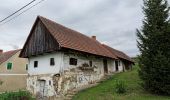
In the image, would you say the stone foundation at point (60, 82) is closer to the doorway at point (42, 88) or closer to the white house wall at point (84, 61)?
the doorway at point (42, 88)

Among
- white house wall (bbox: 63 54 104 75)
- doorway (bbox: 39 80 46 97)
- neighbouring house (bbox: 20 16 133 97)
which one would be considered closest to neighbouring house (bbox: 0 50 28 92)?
neighbouring house (bbox: 20 16 133 97)

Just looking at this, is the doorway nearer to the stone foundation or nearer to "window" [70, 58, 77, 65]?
the stone foundation

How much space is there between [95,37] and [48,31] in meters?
16.2

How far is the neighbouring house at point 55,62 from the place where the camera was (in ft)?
68.1

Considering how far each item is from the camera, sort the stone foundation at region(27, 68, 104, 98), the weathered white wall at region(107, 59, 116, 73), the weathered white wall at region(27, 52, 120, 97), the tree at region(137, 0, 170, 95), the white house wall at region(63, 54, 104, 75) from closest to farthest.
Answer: the tree at region(137, 0, 170, 95) < the stone foundation at region(27, 68, 104, 98) < the weathered white wall at region(27, 52, 120, 97) < the white house wall at region(63, 54, 104, 75) < the weathered white wall at region(107, 59, 116, 73)

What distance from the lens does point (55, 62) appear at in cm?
2131

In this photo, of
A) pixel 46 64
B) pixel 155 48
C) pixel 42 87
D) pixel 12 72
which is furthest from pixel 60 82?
pixel 12 72

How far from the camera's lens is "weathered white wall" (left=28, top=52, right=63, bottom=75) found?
2094 cm

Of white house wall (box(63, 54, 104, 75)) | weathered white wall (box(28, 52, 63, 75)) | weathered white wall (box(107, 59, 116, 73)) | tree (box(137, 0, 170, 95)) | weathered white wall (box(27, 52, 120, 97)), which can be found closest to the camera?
tree (box(137, 0, 170, 95))

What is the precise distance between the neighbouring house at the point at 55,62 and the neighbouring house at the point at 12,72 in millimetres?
10363

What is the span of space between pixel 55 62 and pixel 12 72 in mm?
16448

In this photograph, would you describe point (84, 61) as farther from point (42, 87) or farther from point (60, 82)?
point (42, 87)

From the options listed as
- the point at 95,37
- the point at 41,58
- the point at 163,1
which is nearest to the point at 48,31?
the point at 41,58

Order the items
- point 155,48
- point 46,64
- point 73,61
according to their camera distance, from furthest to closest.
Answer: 1. point 46,64
2. point 73,61
3. point 155,48
